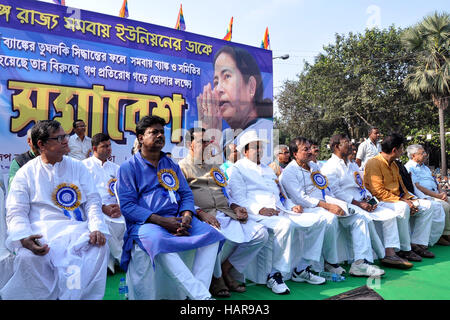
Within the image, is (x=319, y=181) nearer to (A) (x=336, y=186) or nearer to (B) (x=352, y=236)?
(A) (x=336, y=186)

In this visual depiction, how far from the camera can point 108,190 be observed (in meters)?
4.55

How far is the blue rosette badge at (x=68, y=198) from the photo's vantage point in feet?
9.03

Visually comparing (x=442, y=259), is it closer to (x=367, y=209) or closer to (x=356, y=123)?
(x=367, y=209)

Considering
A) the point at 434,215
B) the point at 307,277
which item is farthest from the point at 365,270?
the point at 434,215

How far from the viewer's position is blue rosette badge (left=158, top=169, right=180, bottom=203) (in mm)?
3051

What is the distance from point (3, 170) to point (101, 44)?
9.04 ft

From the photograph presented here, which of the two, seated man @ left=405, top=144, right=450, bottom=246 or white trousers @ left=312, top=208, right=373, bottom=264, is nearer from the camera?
white trousers @ left=312, top=208, right=373, bottom=264

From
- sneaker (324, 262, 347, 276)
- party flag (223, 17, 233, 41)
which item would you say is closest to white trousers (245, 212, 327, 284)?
sneaker (324, 262, 347, 276)

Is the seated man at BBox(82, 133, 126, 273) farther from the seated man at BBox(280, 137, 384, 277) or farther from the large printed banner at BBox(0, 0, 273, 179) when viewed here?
the large printed banner at BBox(0, 0, 273, 179)

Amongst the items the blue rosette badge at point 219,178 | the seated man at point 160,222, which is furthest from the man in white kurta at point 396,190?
the seated man at point 160,222

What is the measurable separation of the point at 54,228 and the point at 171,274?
35.1 inches

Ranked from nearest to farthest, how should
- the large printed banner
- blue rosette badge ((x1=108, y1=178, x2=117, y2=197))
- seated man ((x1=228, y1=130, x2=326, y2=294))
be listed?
seated man ((x1=228, y1=130, x2=326, y2=294)) < blue rosette badge ((x1=108, y1=178, x2=117, y2=197)) < the large printed banner

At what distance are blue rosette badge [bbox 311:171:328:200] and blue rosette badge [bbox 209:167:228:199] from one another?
1182mm

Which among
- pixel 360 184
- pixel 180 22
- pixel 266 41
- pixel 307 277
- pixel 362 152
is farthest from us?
pixel 266 41
